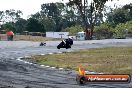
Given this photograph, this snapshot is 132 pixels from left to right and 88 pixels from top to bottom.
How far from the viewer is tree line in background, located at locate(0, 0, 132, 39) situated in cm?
6331

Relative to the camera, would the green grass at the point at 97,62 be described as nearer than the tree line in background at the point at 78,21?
Yes

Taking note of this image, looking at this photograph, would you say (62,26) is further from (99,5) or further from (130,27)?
(99,5)

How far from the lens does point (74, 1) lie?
203 ft

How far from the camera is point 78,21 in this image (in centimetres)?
12862

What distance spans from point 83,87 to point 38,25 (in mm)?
68384

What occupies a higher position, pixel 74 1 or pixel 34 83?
pixel 74 1

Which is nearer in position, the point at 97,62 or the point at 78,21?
the point at 97,62

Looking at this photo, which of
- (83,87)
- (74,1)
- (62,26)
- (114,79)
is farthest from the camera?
(62,26)

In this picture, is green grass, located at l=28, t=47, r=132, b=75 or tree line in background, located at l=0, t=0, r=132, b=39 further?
tree line in background, located at l=0, t=0, r=132, b=39

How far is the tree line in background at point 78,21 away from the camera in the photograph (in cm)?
6331

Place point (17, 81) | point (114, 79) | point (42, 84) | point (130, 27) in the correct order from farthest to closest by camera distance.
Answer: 1. point (130, 27)
2. point (17, 81)
3. point (42, 84)
4. point (114, 79)

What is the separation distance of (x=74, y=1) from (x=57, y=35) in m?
6.13

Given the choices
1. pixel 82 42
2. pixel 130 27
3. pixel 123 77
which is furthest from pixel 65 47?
pixel 130 27

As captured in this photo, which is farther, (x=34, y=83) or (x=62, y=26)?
(x=62, y=26)
